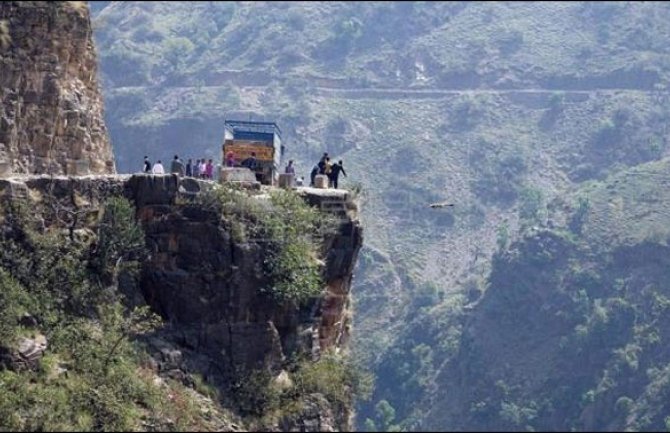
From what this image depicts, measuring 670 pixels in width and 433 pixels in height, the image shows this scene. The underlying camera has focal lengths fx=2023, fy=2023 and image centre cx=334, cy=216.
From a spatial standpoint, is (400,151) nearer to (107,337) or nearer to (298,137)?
(298,137)

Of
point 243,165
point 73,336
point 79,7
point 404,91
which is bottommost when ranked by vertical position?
point 73,336

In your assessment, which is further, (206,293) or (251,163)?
(251,163)

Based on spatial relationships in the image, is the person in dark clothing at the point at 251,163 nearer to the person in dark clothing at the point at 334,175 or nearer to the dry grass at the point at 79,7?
the person in dark clothing at the point at 334,175

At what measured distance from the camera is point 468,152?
156m

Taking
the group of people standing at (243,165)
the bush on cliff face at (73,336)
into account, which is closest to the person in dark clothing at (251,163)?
the group of people standing at (243,165)

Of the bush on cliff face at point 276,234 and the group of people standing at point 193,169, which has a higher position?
the group of people standing at point 193,169

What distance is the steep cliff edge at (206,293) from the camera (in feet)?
145

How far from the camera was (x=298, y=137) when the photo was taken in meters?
153

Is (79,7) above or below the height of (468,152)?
above

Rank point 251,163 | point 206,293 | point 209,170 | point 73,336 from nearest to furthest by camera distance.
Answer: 1. point 73,336
2. point 206,293
3. point 209,170
4. point 251,163

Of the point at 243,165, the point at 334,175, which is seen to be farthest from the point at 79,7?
the point at 334,175

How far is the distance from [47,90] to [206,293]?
7.57m

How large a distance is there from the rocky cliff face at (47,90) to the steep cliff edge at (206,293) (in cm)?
228

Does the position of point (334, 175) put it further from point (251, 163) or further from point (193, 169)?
point (193, 169)
